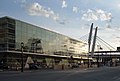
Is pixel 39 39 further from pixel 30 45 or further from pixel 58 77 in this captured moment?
pixel 58 77

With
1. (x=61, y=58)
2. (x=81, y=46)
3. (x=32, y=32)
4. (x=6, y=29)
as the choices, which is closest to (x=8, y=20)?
(x=6, y=29)

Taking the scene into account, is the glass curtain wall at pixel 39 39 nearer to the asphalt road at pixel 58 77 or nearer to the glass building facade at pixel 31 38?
the glass building facade at pixel 31 38

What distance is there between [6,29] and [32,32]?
1559 cm

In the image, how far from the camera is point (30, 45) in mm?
94000

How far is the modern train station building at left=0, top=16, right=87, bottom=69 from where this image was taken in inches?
3250

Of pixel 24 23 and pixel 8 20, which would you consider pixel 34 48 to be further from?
pixel 8 20

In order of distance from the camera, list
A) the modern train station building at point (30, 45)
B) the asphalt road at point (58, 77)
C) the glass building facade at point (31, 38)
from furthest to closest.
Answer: the glass building facade at point (31, 38)
the modern train station building at point (30, 45)
the asphalt road at point (58, 77)

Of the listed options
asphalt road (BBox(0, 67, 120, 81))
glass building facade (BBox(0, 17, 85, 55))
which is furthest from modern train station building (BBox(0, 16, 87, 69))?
asphalt road (BBox(0, 67, 120, 81))

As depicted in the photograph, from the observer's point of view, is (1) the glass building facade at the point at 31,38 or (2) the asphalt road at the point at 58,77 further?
(1) the glass building facade at the point at 31,38

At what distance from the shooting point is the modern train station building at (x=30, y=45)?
8256 cm

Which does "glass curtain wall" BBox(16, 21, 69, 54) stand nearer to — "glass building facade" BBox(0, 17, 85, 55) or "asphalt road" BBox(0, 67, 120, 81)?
"glass building facade" BBox(0, 17, 85, 55)

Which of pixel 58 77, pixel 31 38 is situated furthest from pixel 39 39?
pixel 58 77

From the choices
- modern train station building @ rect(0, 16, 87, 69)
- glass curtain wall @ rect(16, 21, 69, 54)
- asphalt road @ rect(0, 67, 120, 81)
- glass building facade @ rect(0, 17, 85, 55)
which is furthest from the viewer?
glass curtain wall @ rect(16, 21, 69, 54)

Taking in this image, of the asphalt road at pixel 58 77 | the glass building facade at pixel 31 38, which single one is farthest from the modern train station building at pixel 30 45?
the asphalt road at pixel 58 77
